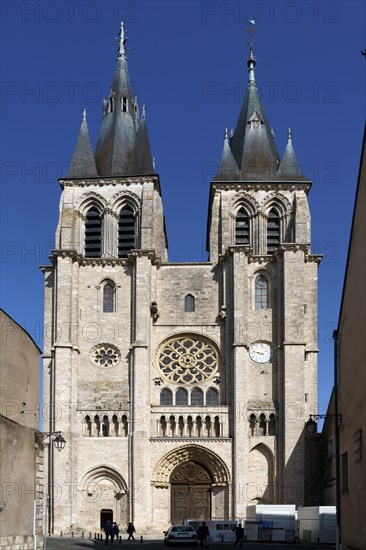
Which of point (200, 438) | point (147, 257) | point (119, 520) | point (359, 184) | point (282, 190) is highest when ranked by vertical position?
point (282, 190)

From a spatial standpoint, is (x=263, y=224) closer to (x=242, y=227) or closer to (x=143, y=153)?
(x=242, y=227)

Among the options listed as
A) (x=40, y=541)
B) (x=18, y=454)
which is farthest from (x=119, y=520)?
(x=18, y=454)

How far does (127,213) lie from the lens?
149 feet

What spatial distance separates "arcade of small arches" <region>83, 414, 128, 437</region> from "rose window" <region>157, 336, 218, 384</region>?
3.36 metres

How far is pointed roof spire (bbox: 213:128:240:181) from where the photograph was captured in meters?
45.9

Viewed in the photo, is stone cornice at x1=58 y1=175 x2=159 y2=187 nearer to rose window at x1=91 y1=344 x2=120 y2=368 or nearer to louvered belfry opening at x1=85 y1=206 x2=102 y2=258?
louvered belfry opening at x1=85 y1=206 x2=102 y2=258

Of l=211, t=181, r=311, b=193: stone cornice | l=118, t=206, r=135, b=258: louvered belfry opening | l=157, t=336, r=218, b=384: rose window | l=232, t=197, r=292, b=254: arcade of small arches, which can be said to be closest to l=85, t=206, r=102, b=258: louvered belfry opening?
l=118, t=206, r=135, b=258: louvered belfry opening

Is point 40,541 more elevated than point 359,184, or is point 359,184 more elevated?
point 359,184

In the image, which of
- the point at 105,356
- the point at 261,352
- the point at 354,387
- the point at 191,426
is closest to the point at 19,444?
the point at 354,387

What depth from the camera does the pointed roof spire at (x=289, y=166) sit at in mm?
45688

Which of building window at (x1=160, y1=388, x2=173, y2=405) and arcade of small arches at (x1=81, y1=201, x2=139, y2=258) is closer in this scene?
building window at (x1=160, y1=388, x2=173, y2=405)

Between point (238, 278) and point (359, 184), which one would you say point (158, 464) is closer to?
point (238, 278)

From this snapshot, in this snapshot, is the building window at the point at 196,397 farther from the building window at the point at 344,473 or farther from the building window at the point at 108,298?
the building window at the point at 344,473

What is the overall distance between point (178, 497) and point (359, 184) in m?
27.6
